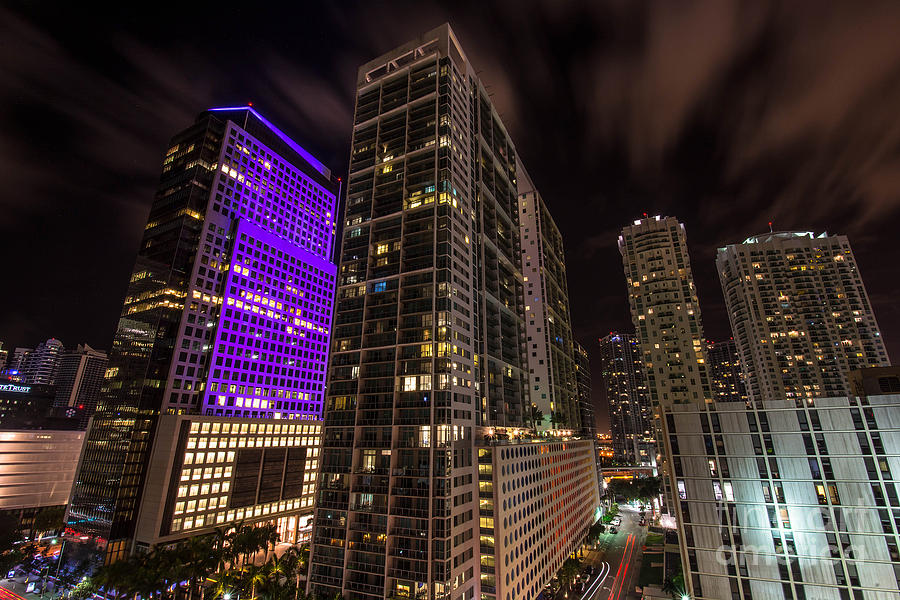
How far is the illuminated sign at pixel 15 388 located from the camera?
15812cm

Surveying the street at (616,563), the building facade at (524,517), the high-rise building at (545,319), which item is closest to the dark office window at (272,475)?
the building facade at (524,517)

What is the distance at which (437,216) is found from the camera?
269ft

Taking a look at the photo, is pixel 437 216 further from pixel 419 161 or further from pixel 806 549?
pixel 806 549

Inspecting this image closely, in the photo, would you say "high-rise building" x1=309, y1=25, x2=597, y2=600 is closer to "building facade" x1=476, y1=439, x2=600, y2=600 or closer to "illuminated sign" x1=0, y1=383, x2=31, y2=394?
"building facade" x1=476, y1=439, x2=600, y2=600

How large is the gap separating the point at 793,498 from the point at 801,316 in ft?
532

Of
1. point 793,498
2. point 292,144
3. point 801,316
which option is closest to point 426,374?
point 793,498

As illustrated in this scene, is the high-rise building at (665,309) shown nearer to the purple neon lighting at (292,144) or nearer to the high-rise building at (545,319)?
the high-rise building at (545,319)

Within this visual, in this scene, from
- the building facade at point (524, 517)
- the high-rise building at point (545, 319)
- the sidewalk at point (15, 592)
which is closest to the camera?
the building facade at point (524, 517)

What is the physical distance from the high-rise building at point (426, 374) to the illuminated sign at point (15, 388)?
178449 mm

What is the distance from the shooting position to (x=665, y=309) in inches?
5079

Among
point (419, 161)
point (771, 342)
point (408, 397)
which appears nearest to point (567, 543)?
point (408, 397)

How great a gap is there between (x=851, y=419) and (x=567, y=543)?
7938cm

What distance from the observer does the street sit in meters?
80.1

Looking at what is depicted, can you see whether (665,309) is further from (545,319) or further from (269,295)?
(269,295)
